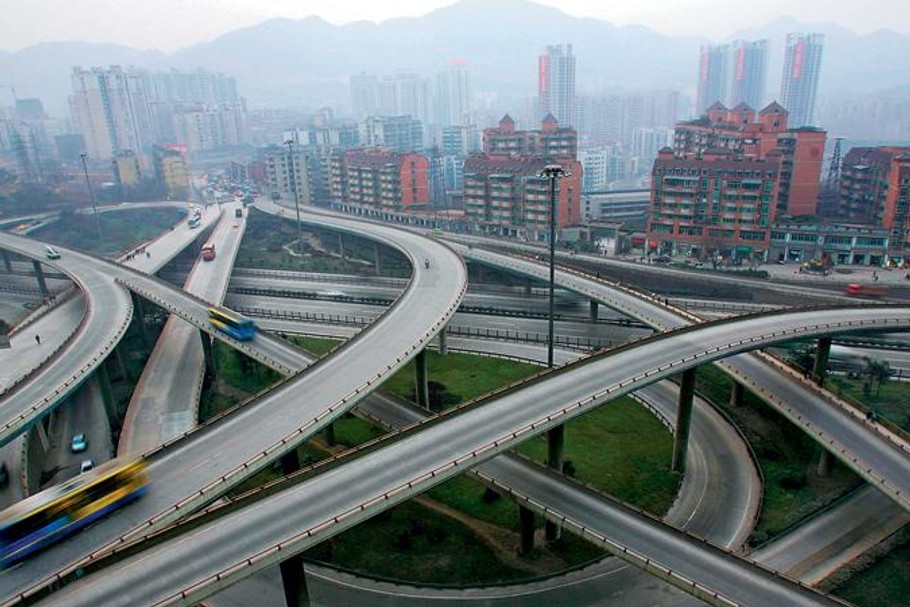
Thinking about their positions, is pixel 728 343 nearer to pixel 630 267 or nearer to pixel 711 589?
pixel 711 589

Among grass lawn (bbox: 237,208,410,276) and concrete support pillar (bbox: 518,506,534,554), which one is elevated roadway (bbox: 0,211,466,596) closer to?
concrete support pillar (bbox: 518,506,534,554)

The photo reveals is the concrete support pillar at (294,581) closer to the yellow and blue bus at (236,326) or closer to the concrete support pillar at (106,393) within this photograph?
the yellow and blue bus at (236,326)

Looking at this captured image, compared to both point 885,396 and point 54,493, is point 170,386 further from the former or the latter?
point 885,396

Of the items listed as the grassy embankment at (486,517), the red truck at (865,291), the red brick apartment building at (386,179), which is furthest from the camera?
the red brick apartment building at (386,179)

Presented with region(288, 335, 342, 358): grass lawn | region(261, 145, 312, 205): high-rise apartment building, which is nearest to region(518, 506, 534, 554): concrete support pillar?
region(288, 335, 342, 358): grass lawn

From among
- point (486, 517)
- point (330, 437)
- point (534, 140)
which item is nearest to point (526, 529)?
point (486, 517)

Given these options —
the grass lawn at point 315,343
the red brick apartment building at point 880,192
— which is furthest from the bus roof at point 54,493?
the red brick apartment building at point 880,192

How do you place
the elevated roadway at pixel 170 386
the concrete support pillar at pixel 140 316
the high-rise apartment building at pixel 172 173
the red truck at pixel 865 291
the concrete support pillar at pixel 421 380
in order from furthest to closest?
1. the high-rise apartment building at pixel 172 173
2. the red truck at pixel 865 291
3. the concrete support pillar at pixel 140 316
4. the concrete support pillar at pixel 421 380
5. the elevated roadway at pixel 170 386
